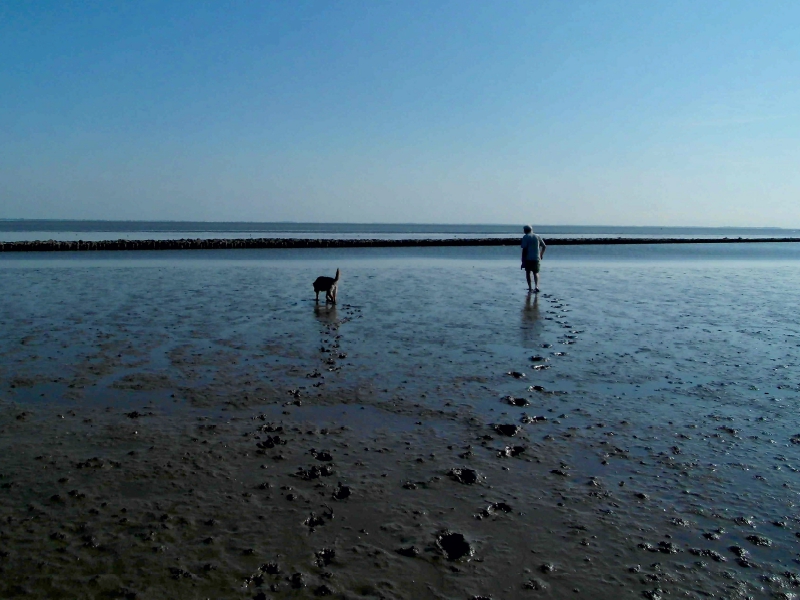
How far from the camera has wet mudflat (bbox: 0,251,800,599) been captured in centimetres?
477

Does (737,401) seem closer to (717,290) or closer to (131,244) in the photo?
(717,290)

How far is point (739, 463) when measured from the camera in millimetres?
6918

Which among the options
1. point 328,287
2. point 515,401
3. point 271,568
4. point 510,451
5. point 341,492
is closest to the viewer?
point 271,568

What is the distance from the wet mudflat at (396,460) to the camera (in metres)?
4.77

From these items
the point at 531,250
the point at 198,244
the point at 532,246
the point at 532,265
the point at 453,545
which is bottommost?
the point at 453,545

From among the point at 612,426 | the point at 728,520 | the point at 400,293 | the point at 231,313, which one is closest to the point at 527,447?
the point at 612,426

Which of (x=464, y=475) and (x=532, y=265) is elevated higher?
(x=532, y=265)

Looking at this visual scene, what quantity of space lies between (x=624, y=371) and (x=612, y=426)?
3.19 m

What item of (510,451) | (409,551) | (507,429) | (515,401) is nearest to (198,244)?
(515,401)

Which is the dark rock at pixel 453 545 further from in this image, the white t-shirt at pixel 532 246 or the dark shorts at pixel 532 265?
the dark shorts at pixel 532 265

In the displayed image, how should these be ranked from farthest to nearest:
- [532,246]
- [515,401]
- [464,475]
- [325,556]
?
[532,246] → [515,401] → [464,475] → [325,556]

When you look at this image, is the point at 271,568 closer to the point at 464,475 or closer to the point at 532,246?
the point at 464,475

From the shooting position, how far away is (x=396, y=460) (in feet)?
22.8

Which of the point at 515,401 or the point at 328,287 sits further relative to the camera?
the point at 328,287
